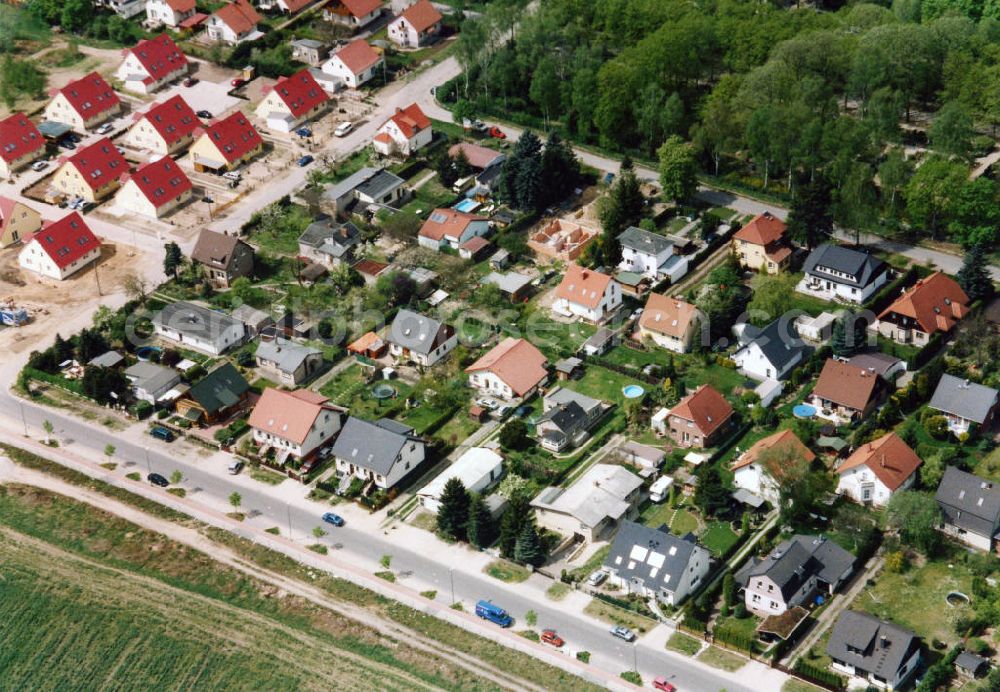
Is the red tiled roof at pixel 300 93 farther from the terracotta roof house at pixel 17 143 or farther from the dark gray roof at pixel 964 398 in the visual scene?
the dark gray roof at pixel 964 398

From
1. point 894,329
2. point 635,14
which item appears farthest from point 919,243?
point 635,14

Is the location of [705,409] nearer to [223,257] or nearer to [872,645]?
[872,645]

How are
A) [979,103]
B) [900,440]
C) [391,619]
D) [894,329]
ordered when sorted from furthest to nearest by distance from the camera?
[979,103] → [894,329] → [900,440] → [391,619]

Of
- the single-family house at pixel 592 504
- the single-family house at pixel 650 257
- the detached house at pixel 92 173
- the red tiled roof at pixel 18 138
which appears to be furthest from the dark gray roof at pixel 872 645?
the red tiled roof at pixel 18 138

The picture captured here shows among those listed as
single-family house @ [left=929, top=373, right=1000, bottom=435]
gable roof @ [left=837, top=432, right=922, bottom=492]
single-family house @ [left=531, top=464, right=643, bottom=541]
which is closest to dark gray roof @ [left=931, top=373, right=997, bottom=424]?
single-family house @ [left=929, top=373, right=1000, bottom=435]

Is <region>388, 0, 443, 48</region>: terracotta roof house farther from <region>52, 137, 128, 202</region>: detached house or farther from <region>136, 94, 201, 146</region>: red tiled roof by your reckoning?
<region>52, 137, 128, 202</region>: detached house

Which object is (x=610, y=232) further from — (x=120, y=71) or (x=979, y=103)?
(x=120, y=71)
